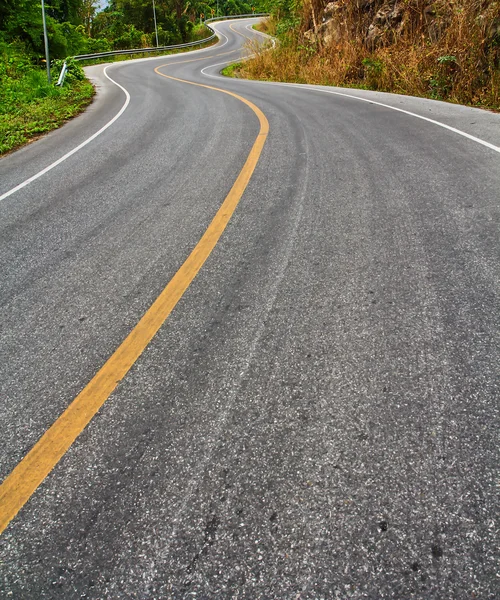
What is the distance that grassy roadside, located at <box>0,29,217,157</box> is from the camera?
383 inches

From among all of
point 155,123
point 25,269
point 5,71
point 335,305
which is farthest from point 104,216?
point 5,71

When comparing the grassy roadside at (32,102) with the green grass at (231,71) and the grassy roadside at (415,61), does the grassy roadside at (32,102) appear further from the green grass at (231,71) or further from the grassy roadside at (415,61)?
the green grass at (231,71)

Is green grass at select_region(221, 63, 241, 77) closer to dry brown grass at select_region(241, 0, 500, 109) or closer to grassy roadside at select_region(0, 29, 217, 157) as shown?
dry brown grass at select_region(241, 0, 500, 109)

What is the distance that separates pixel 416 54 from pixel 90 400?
13959mm

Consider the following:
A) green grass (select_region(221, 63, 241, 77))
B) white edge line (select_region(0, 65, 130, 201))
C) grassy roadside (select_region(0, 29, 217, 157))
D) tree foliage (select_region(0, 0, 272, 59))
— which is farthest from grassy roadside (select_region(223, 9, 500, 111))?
tree foliage (select_region(0, 0, 272, 59))

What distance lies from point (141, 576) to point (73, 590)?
0.21 meters

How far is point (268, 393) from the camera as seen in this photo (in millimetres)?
2213

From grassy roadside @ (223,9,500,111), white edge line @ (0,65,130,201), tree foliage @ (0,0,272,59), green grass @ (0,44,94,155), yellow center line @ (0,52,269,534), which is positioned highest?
tree foliage @ (0,0,272,59)

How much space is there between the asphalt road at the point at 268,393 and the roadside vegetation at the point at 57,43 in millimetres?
6666

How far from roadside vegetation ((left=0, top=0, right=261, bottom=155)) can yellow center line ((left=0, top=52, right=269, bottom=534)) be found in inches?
276

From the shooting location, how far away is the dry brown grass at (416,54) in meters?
10.5

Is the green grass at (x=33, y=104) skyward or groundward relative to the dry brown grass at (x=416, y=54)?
groundward

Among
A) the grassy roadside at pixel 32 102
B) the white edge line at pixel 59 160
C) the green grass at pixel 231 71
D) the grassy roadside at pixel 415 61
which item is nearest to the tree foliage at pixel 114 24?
the green grass at pixel 231 71

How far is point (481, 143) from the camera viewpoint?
6504mm
